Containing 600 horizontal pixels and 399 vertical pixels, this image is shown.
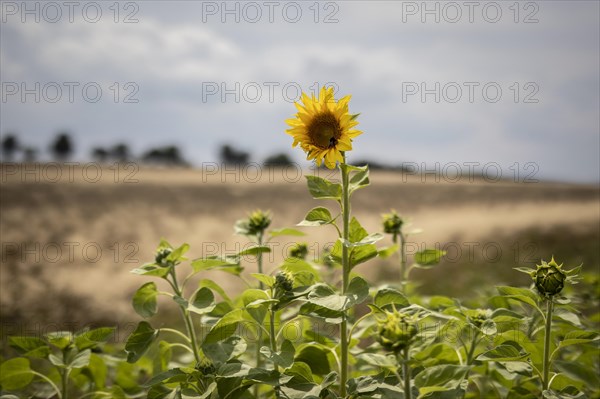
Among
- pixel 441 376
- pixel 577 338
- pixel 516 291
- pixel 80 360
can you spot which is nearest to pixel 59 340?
pixel 80 360

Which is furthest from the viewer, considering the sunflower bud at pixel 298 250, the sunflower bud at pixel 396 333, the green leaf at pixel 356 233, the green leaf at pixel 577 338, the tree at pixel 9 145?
the tree at pixel 9 145

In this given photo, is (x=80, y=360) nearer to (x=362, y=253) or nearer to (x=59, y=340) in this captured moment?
(x=59, y=340)

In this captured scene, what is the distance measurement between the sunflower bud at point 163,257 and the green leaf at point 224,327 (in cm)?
33

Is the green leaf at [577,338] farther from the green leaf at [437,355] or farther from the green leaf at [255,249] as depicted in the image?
the green leaf at [255,249]

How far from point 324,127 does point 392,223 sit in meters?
0.91

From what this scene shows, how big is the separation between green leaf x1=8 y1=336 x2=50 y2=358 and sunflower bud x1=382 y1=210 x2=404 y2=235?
1503 mm

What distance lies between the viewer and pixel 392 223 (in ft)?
7.51

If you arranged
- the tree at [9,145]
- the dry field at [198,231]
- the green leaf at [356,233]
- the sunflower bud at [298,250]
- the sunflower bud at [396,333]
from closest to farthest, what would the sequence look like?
the sunflower bud at [396,333], the green leaf at [356,233], the sunflower bud at [298,250], the dry field at [198,231], the tree at [9,145]

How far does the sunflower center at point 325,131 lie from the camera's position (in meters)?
1.51

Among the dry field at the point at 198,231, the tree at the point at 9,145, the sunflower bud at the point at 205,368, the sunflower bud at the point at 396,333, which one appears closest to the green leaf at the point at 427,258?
the dry field at the point at 198,231

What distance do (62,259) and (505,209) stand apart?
12.5m

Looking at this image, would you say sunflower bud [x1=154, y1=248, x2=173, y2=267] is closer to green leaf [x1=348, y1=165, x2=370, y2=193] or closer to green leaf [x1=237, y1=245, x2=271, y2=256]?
green leaf [x1=237, y1=245, x2=271, y2=256]

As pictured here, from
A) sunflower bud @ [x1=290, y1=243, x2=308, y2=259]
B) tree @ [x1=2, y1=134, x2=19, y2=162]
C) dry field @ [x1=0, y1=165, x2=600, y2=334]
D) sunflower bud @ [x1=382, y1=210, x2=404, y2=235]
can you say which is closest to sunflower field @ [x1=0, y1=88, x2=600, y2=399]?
sunflower bud @ [x1=290, y1=243, x2=308, y2=259]

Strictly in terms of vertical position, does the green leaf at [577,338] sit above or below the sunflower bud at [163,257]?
below
